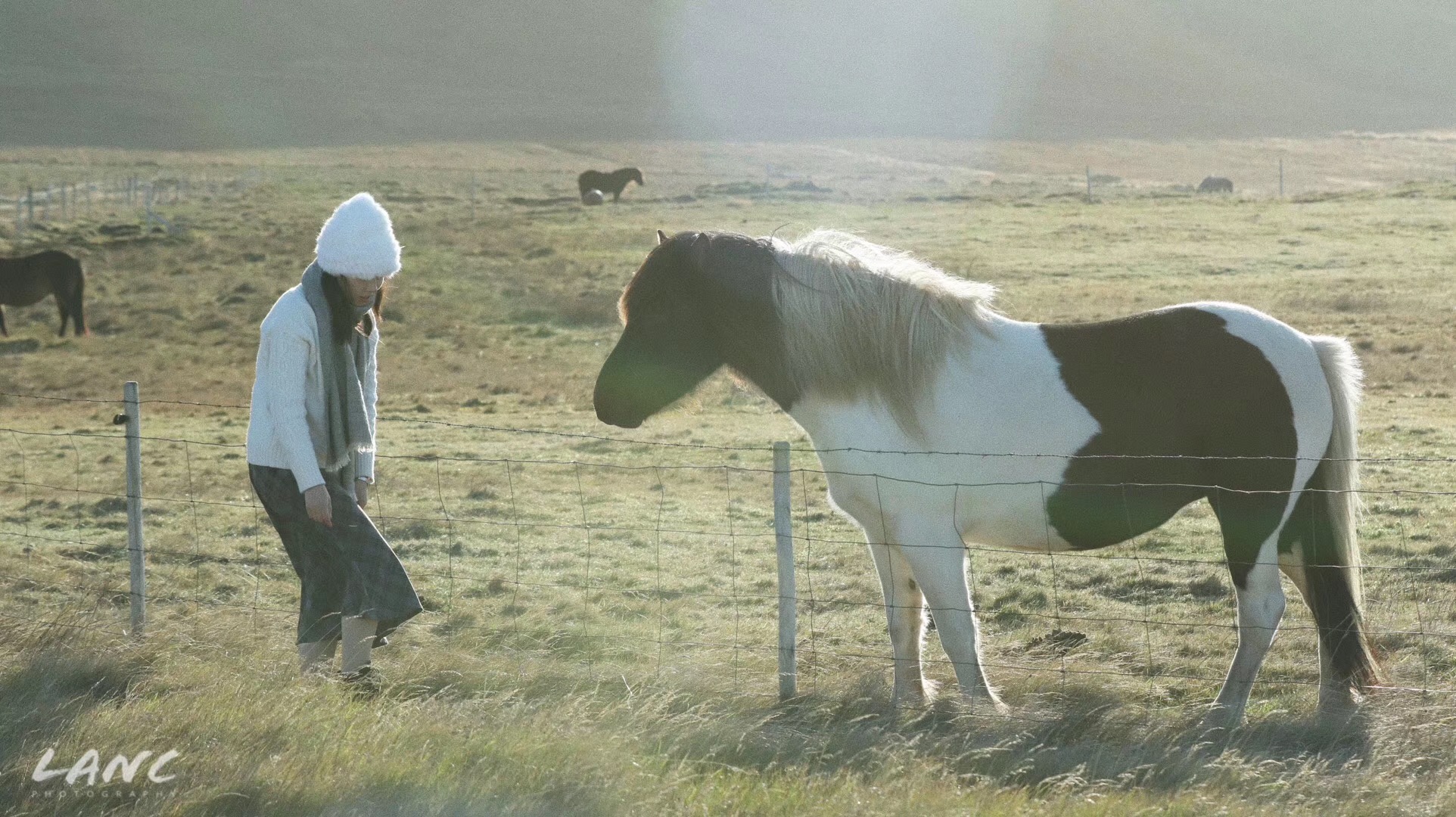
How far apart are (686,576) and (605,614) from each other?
109 cm

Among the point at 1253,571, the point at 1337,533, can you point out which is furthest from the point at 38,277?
the point at 1337,533

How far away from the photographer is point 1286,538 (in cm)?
475

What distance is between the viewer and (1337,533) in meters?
4.69

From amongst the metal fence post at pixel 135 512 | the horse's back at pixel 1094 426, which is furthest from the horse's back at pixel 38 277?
the horse's back at pixel 1094 426

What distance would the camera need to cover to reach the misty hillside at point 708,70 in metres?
110

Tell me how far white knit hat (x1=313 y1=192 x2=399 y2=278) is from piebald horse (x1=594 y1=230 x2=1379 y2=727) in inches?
40.2

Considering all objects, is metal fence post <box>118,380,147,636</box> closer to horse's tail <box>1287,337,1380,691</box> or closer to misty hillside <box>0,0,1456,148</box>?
horse's tail <box>1287,337,1380,691</box>

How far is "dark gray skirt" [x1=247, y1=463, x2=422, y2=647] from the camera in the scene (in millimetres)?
4254

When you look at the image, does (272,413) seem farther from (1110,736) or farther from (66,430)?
(66,430)

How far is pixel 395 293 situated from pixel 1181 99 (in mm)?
132141

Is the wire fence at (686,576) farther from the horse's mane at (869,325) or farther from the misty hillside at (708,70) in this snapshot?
the misty hillside at (708,70)

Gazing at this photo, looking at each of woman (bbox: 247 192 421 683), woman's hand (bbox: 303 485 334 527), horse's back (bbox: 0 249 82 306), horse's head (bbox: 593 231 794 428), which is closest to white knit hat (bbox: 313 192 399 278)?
woman (bbox: 247 192 421 683)

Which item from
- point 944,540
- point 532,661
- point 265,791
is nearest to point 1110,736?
point 944,540

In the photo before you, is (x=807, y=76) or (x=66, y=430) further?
(x=807, y=76)
